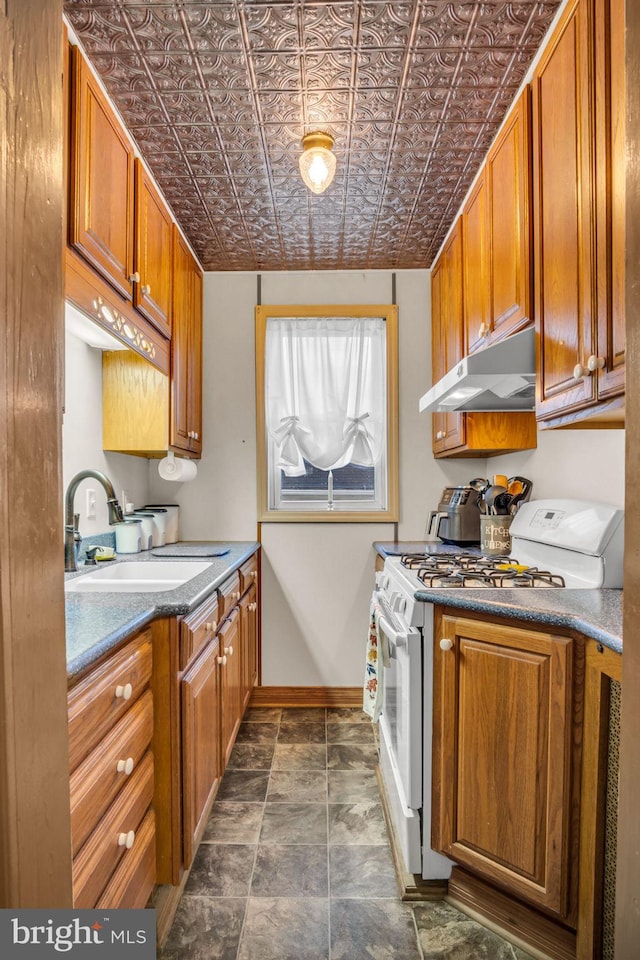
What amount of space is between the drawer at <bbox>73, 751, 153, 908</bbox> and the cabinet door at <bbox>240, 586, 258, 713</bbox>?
3.53ft

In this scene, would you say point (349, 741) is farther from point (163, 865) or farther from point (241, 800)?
point (163, 865)

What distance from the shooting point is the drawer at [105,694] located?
0.95 meters

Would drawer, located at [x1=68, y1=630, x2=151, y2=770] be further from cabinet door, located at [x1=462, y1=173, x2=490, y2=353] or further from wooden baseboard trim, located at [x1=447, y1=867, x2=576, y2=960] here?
cabinet door, located at [x1=462, y1=173, x2=490, y2=353]

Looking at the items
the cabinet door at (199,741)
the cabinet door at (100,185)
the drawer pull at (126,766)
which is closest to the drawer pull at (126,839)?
the drawer pull at (126,766)

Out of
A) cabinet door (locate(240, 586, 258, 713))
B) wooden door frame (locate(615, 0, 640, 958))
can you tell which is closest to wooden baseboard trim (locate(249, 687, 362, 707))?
cabinet door (locate(240, 586, 258, 713))

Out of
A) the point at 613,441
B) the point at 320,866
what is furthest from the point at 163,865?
the point at 613,441

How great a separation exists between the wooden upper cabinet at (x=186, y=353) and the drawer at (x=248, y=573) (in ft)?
2.18

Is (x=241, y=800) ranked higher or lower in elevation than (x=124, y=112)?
lower

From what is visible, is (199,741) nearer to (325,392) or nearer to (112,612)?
(112,612)

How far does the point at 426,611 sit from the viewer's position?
1535 mm

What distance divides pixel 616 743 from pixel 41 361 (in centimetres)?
133

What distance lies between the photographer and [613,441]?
1716mm

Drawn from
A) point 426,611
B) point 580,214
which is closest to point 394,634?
point 426,611

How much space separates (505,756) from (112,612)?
1.10 m
